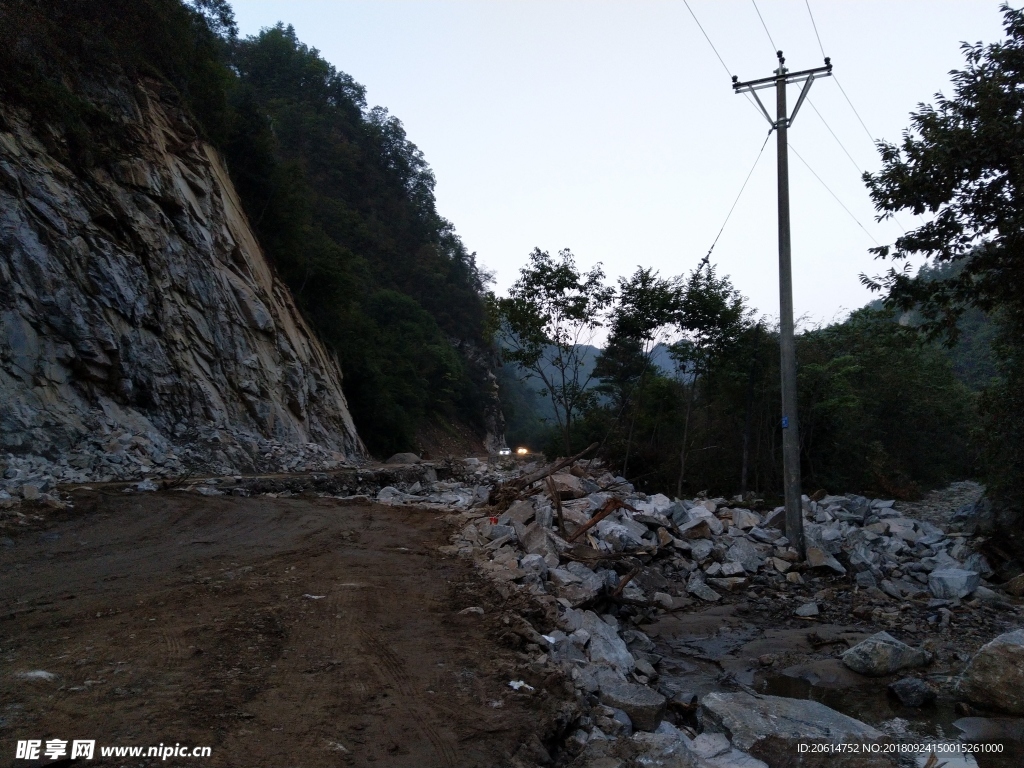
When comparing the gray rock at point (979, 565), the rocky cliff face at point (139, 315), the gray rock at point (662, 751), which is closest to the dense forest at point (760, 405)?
the gray rock at point (979, 565)

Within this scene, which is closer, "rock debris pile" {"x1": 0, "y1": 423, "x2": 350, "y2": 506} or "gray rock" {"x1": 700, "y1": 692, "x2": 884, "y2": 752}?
"gray rock" {"x1": 700, "y1": 692, "x2": 884, "y2": 752}

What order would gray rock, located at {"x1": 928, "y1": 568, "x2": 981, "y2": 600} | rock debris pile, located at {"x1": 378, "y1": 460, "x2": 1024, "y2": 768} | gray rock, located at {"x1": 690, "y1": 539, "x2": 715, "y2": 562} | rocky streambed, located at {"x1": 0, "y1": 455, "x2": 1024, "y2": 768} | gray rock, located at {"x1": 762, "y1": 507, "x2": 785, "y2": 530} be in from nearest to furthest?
1. rocky streambed, located at {"x1": 0, "y1": 455, "x2": 1024, "y2": 768}
2. rock debris pile, located at {"x1": 378, "y1": 460, "x2": 1024, "y2": 768}
3. gray rock, located at {"x1": 928, "y1": 568, "x2": 981, "y2": 600}
4. gray rock, located at {"x1": 690, "y1": 539, "x2": 715, "y2": 562}
5. gray rock, located at {"x1": 762, "y1": 507, "x2": 785, "y2": 530}

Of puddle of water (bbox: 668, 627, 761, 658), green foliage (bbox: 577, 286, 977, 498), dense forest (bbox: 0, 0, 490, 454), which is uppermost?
dense forest (bbox: 0, 0, 490, 454)

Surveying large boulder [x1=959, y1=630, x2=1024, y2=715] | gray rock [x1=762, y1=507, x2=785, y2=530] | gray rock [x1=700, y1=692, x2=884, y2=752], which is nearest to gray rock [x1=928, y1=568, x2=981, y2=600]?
gray rock [x1=762, y1=507, x2=785, y2=530]

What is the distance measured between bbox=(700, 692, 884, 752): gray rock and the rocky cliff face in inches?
451

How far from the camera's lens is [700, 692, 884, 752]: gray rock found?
426 centimetres

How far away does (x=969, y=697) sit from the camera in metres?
5.28

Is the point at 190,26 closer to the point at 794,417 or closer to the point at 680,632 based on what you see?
the point at 794,417

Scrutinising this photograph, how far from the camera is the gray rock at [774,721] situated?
14.0ft

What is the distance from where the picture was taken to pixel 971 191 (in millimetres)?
8344

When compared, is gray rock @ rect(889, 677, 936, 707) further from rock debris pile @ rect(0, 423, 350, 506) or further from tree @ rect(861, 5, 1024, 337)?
rock debris pile @ rect(0, 423, 350, 506)

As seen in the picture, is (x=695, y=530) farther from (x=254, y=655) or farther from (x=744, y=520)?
(x=254, y=655)

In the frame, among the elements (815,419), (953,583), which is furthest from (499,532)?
(815,419)

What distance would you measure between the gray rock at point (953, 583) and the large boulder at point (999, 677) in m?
3.85
